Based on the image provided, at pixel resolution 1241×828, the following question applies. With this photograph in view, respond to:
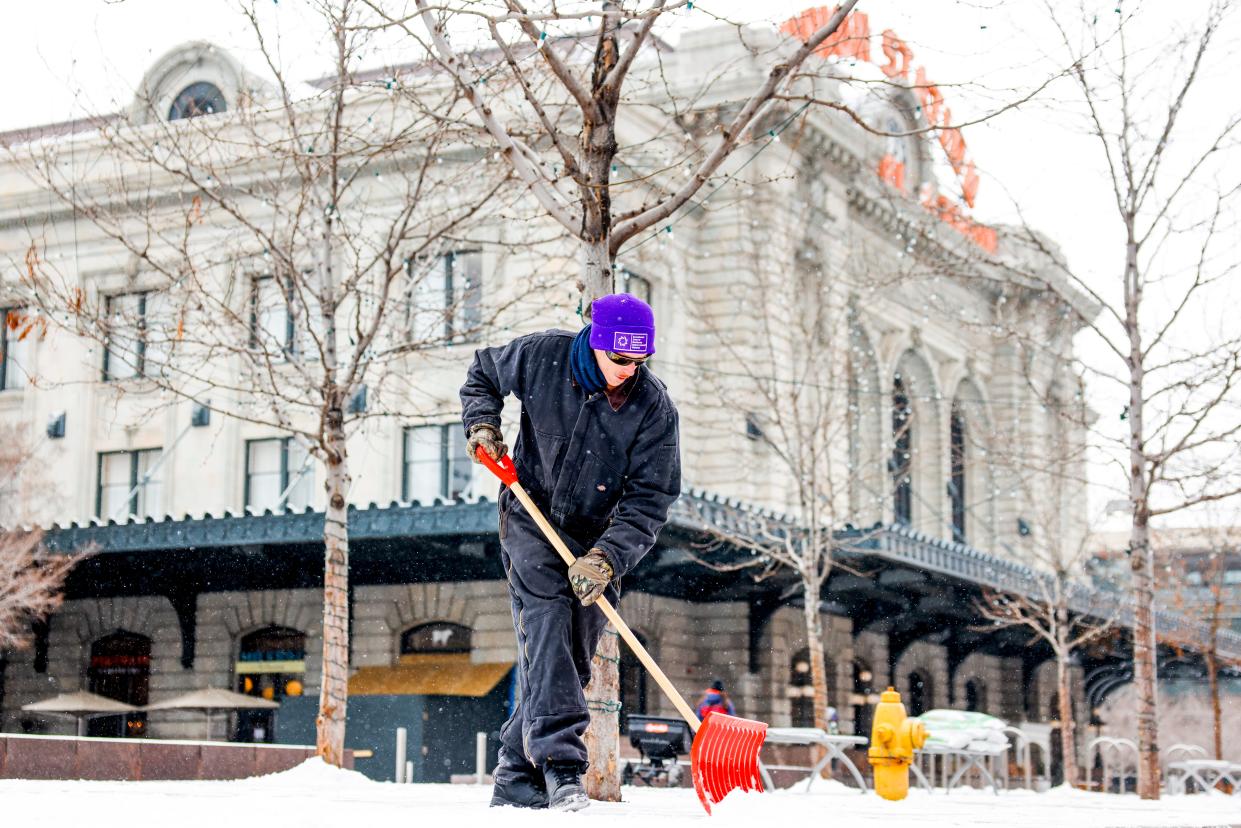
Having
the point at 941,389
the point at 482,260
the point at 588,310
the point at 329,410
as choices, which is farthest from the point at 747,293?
the point at 588,310

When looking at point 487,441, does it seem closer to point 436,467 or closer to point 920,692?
point 436,467

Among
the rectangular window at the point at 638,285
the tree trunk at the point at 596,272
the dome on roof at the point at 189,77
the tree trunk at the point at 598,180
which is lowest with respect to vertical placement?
the tree trunk at the point at 596,272

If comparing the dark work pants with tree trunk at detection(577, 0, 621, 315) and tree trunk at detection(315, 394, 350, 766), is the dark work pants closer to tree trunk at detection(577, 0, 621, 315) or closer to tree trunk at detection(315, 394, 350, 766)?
tree trunk at detection(577, 0, 621, 315)

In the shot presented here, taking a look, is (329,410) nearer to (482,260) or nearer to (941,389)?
(482,260)

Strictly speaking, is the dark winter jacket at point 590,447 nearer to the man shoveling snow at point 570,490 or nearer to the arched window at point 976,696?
the man shoveling snow at point 570,490

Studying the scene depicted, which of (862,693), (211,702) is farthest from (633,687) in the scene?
(862,693)

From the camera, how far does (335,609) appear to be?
49.7 ft

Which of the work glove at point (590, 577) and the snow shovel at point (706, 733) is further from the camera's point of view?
the snow shovel at point (706, 733)

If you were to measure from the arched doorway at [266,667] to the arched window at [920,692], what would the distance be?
17.2 meters

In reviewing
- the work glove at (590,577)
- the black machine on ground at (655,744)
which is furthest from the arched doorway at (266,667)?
the work glove at (590,577)

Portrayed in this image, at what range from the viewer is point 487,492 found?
99.8 ft

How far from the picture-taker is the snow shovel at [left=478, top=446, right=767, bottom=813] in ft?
18.5

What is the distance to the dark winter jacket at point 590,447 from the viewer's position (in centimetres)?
584

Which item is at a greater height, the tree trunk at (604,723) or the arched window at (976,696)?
the tree trunk at (604,723)
